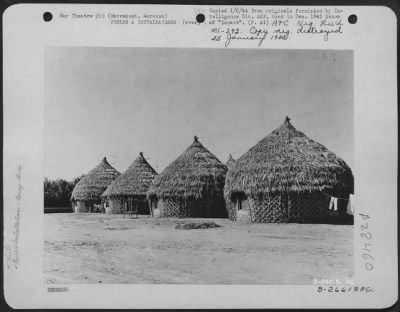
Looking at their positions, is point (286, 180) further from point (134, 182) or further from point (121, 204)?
point (121, 204)

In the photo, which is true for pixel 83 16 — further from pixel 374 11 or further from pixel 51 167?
pixel 374 11

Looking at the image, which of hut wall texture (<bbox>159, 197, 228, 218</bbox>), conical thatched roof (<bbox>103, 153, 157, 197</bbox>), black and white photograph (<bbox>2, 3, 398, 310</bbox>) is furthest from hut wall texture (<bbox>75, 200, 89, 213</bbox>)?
hut wall texture (<bbox>159, 197, 228, 218</bbox>)

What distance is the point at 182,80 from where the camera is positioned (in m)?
3.36

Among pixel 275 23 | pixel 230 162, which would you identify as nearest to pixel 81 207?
pixel 230 162

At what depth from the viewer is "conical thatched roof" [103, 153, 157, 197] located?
170 inches

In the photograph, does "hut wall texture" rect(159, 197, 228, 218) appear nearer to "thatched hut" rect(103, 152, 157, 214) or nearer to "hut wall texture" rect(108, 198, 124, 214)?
"thatched hut" rect(103, 152, 157, 214)

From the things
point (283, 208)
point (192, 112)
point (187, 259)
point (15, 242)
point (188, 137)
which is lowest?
point (187, 259)

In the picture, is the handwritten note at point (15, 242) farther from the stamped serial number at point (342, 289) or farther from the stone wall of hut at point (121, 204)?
the stamped serial number at point (342, 289)

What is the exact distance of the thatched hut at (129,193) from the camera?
15.7ft

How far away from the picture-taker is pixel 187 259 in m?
3.23

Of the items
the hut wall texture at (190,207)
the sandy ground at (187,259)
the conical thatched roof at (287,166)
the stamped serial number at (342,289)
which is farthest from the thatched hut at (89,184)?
the stamped serial number at (342,289)

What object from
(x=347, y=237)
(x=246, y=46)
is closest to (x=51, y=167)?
(x=246, y=46)

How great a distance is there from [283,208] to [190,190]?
1.28m

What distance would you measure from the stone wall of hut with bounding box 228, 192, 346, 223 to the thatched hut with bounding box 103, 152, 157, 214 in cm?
93
